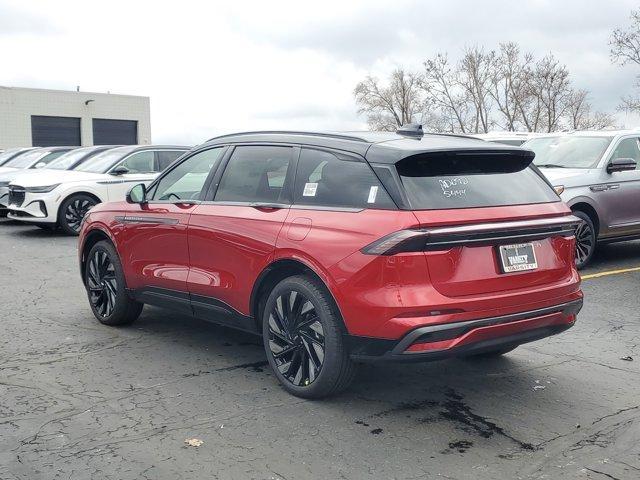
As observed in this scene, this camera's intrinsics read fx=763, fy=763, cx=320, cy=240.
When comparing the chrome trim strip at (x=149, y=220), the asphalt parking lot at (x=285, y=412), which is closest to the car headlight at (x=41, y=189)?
the asphalt parking lot at (x=285, y=412)

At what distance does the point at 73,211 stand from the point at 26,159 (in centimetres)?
635

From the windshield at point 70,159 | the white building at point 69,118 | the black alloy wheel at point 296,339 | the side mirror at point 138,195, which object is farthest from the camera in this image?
the white building at point 69,118

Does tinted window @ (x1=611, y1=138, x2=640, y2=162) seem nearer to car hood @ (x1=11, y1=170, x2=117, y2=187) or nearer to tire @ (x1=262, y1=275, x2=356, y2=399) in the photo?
tire @ (x1=262, y1=275, x2=356, y2=399)

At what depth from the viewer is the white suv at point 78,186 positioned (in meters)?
13.4

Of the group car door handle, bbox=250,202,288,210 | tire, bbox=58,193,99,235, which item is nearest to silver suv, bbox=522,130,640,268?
→ car door handle, bbox=250,202,288,210

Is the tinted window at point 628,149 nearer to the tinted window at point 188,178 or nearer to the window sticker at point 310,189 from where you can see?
the tinted window at point 188,178

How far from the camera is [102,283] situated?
22.4 feet

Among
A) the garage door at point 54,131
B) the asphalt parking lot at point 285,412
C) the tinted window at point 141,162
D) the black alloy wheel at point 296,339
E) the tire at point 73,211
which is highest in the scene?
the garage door at point 54,131

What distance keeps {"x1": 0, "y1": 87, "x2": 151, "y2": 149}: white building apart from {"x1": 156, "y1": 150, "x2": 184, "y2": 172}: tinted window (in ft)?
143

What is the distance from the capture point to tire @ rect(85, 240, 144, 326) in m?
6.57

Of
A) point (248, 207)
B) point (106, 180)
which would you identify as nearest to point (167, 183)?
point (248, 207)

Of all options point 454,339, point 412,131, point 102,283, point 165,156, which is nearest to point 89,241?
point 102,283

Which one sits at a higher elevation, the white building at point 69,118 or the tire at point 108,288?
the white building at point 69,118

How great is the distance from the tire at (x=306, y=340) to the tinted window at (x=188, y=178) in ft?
4.51
